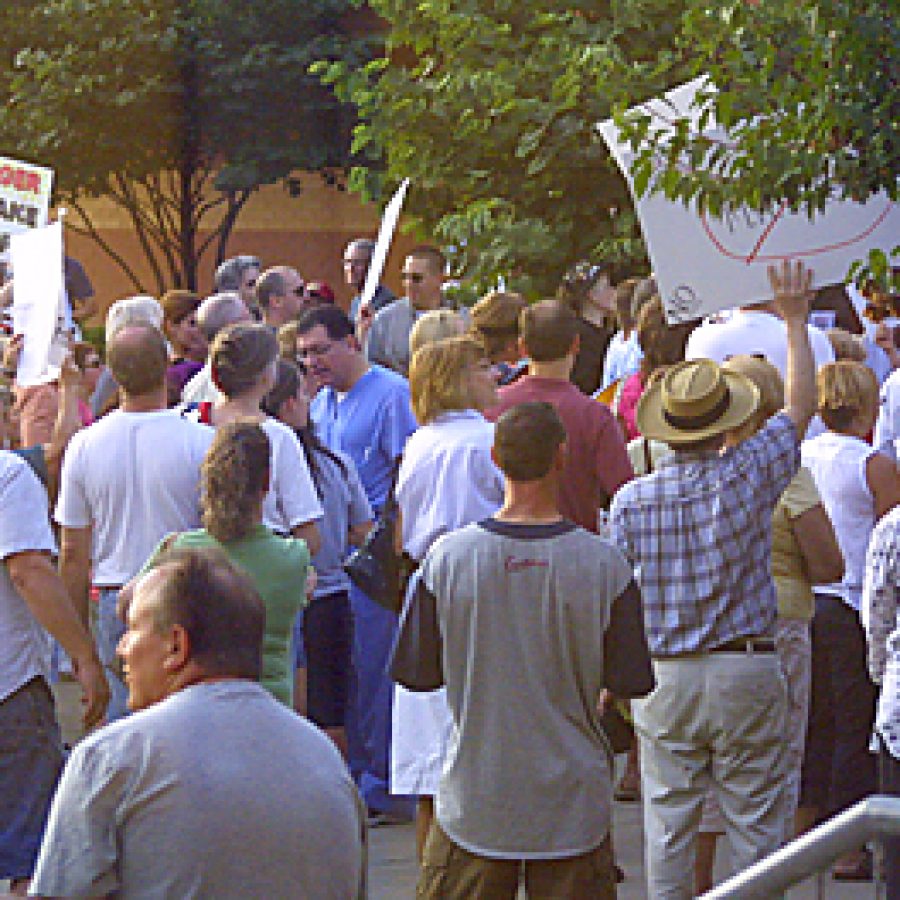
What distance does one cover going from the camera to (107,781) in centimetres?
370

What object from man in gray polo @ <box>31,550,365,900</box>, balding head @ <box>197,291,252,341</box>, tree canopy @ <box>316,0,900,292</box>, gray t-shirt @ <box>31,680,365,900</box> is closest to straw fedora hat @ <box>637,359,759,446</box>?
man in gray polo @ <box>31,550,365,900</box>

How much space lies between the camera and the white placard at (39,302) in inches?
385

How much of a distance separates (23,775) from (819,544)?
2.64 metres

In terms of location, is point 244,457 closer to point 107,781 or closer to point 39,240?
point 107,781

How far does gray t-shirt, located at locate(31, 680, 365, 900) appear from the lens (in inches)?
145

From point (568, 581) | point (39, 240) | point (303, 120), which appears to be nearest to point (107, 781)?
point (568, 581)

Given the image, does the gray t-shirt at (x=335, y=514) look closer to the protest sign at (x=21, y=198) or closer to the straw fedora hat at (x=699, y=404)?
the straw fedora hat at (x=699, y=404)

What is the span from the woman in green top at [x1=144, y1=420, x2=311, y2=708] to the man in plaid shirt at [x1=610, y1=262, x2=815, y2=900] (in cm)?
103

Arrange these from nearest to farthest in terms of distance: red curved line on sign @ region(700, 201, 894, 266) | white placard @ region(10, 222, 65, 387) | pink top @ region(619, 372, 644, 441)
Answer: red curved line on sign @ region(700, 201, 894, 266)
pink top @ region(619, 372, 644, 441)
white placard @ region(10, 222, 65, 387)

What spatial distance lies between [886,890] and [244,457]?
2.40m

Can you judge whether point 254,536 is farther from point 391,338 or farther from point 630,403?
point 391,338

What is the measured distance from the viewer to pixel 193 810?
3.72 metres

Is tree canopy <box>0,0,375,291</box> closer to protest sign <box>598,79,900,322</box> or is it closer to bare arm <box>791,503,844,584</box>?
protest sign <box>598,79,900,322</box>

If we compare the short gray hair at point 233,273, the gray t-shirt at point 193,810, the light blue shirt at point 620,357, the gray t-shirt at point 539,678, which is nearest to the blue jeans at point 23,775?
the gray t-shirt at point 539,678
